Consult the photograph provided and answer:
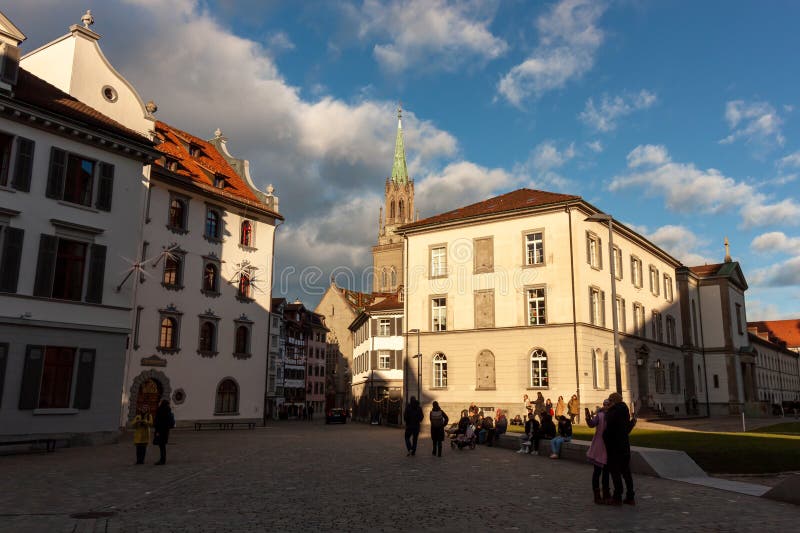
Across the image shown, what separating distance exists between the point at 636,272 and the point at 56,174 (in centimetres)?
3988

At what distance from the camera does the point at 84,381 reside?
24516mm

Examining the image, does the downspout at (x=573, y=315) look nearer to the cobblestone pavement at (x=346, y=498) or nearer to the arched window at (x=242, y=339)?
the cobblestone pavement at (x=346, y=498)

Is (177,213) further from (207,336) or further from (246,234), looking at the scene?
(207,336)

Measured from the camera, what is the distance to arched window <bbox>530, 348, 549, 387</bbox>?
38.9 meters

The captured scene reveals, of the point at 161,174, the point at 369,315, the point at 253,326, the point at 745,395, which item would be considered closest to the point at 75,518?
the point at 161,174

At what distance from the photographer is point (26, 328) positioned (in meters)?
23.0

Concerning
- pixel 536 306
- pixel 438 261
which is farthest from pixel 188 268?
pixel 536 306

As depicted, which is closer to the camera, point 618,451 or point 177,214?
point 618,451

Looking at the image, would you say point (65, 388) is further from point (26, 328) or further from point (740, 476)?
point (740, 476)

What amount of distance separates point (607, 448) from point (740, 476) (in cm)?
648

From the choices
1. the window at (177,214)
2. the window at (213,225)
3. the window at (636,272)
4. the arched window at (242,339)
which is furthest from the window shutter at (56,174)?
the window at (636,272)

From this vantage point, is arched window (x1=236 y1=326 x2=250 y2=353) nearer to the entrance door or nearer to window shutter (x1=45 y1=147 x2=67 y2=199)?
the entrance door

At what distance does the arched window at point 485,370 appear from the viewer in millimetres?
40531

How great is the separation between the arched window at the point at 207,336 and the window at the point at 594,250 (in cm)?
2370
